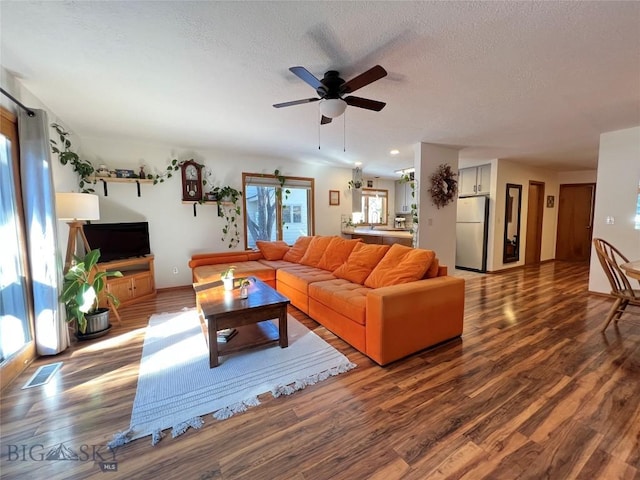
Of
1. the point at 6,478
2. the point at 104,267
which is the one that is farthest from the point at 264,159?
the point at 6,478

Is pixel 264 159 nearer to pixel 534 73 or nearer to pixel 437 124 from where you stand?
pixel 437 124

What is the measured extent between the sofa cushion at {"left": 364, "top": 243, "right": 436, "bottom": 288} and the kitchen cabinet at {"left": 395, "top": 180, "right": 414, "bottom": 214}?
16.7ft

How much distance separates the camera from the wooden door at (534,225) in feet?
21.5

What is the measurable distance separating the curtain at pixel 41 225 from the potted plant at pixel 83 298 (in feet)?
0.46

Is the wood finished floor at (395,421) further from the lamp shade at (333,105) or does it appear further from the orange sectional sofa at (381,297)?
the lamp shade at (333,105)

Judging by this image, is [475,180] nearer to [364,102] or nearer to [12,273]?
[364,102]

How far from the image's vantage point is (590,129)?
371 cm

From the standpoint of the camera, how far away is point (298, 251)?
4.72 meters

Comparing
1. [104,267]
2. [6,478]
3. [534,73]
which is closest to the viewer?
[6,478]

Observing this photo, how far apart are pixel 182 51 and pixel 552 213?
339 inches

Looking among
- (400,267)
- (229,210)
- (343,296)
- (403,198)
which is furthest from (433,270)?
(403,198)

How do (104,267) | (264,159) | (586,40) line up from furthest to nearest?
(264,159)
(104,267)
(586,40)

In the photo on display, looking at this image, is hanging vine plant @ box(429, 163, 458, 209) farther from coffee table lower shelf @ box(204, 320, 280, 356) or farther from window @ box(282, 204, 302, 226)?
coffee table lower shelf @ box(204, 320, 280, 356)

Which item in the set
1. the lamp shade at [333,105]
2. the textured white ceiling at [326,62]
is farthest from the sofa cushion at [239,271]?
the lamp shade at [333,105]
